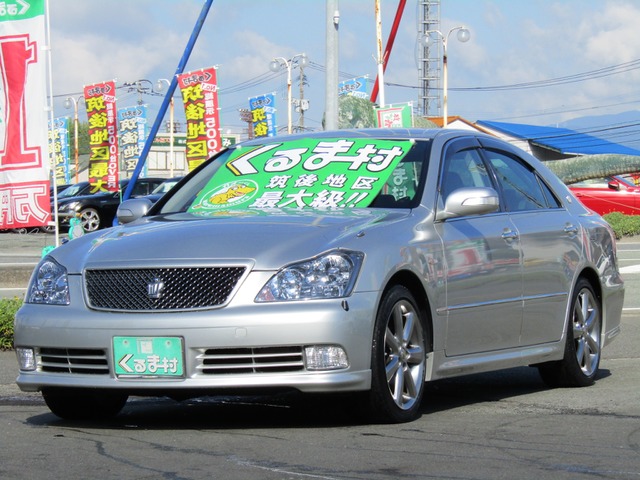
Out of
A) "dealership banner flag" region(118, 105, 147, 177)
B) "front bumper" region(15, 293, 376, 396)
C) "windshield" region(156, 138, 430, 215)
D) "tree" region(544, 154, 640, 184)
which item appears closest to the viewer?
"front bumper" region(15, 293, 376, 396)

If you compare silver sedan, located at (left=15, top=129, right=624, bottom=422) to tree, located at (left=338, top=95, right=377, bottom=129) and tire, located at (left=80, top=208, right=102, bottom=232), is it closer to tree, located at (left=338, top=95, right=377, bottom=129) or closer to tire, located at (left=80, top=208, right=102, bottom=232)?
tree, located at (left=338, top=95, right=377, bottom=129)

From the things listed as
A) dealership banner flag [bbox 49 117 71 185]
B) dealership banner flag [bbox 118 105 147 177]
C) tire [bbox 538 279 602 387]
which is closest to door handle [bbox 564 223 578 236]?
tire [bbox 538 279 602 387]

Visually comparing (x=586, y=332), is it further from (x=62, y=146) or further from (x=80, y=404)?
(x=62, y=146)

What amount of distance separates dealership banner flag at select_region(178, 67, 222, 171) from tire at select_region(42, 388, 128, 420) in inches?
1139

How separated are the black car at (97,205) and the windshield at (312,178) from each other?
26620 mm

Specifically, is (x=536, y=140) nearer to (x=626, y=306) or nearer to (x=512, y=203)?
(x=626, y=306)

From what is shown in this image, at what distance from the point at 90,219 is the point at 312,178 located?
91.4ft

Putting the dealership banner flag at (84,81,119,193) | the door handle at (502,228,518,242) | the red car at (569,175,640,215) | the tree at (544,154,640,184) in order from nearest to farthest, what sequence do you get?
the door handle at (502,228,518,242)
the red car at (569,175,640,215)
the tree at (544,154,640,184)
the dealership banner flag at (84,81,119,193)

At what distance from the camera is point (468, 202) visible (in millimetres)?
6570

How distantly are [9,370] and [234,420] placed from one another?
10.1 ft

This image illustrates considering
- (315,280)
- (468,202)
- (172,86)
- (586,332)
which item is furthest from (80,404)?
(172,86)

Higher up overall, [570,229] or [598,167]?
[570,229]

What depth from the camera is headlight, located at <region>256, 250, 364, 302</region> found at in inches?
222

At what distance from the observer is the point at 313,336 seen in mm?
5570
